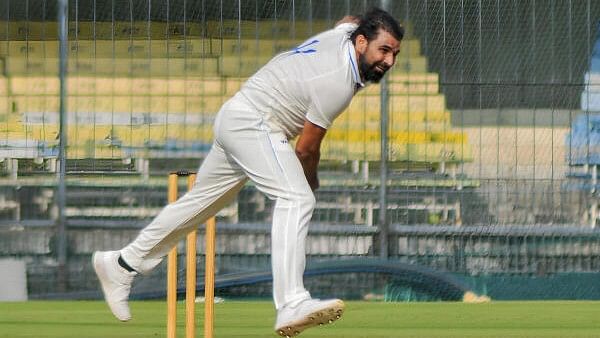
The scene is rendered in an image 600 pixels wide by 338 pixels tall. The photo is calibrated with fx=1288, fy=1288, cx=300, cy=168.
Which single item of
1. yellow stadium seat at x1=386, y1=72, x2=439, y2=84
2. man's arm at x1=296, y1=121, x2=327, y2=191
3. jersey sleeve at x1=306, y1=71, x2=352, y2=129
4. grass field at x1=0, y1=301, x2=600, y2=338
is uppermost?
yellow stadium seat at x1=386, y1=72, x2=439, y2=84

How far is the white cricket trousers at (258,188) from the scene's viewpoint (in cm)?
408

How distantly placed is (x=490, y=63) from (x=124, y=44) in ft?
8.07

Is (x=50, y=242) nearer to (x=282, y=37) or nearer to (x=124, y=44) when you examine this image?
(x=124, y=44)

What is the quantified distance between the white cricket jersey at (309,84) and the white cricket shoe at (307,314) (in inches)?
22.3

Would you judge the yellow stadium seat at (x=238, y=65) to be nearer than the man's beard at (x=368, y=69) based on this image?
No

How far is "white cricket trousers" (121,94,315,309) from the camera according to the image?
13.4ft

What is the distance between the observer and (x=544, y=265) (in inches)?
335

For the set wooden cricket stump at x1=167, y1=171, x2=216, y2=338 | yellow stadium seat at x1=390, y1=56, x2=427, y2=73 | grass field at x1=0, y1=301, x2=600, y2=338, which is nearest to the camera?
wooden cricket stump at x1=167, y1=171, x2=216, y2=338

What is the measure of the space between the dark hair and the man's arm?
1.04ft

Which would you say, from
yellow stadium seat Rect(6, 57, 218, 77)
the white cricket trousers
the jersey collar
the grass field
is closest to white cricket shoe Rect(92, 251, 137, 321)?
the white cricket trousers

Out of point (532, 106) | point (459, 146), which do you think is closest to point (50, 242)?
point (459, 146)

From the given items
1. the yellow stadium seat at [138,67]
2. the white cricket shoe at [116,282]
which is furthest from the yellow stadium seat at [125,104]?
the white cricket shoe at [116,282]

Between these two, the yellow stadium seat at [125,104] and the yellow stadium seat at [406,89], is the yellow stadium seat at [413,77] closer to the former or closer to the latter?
the yellow stadium seat at [406,89]

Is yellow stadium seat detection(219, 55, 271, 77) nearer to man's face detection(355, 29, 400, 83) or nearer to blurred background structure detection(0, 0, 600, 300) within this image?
blurred background structure detection(0, 0, 600, 300)
